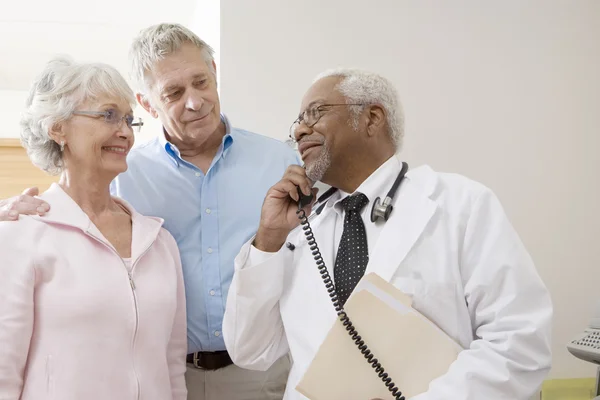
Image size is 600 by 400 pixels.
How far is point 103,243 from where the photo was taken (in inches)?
59.7

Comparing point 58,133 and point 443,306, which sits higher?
point 58,133

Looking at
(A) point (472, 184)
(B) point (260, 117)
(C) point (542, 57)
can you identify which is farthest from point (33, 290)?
(C) point (542, 57)

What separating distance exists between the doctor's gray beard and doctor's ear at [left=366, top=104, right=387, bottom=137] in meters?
0.13

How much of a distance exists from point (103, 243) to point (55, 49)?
3.65 metres

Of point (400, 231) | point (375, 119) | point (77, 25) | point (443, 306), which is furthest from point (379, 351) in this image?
point (77, 25)

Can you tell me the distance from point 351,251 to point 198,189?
672 mm

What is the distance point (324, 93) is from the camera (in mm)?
1549

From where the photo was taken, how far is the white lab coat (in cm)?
119

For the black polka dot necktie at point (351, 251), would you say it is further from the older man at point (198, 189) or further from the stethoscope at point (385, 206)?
the older man at point (198, 189)

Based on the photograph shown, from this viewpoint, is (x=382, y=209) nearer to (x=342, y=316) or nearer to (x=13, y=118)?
(x=342, y=316)

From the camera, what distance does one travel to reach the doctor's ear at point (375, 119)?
1.56m

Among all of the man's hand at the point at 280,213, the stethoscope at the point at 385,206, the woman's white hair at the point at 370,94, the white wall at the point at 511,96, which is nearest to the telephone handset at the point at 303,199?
the man's hand at the point at 280,213

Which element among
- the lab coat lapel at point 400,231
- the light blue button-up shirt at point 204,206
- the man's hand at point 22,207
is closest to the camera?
the lab coat lapel at point 400,231

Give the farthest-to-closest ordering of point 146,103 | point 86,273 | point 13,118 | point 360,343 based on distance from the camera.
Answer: point 13,118
point 146,103
point 86,273
point 360,343
